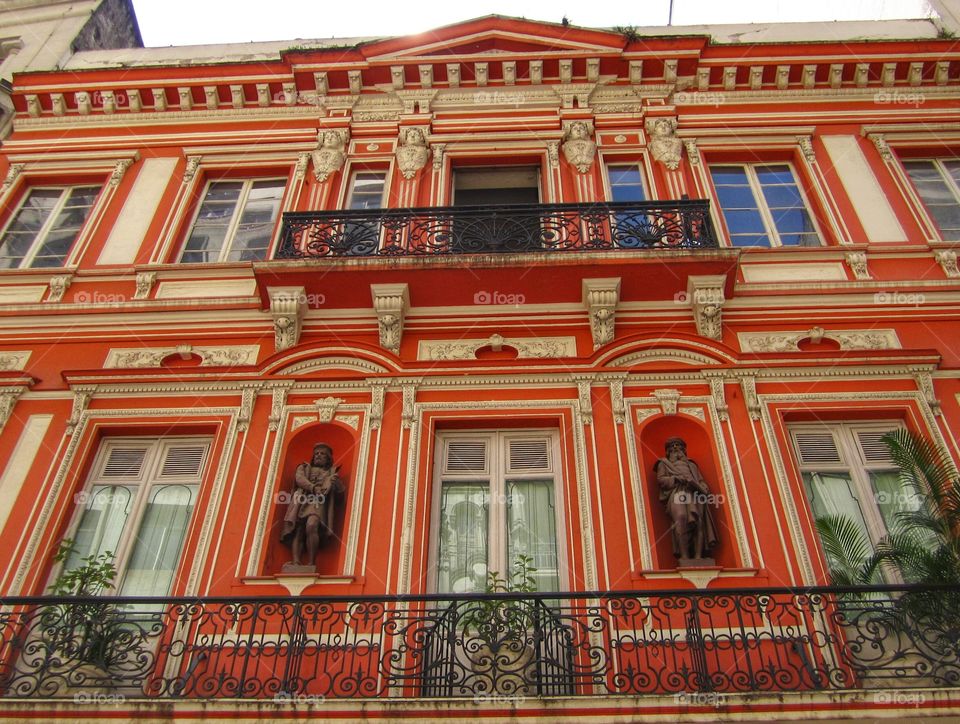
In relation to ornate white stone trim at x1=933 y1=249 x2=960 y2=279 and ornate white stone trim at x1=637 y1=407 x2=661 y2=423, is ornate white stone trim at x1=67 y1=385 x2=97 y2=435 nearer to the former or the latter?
ornate white stone trim at x1=637 y1=407 x2=661 y2=423

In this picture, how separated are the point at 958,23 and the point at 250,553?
12.7 m

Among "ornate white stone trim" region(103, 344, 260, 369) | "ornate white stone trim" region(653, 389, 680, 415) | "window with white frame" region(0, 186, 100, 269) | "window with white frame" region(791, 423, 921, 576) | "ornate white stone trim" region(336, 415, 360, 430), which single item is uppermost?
"window with white frame" region(0, 186, 100, 269)

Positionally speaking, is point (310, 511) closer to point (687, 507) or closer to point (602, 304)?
point (687, 507)

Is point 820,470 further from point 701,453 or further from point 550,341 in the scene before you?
point 550,341

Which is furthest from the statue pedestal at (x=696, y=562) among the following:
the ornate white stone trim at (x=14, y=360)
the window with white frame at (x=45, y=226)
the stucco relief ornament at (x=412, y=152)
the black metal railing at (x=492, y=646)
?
the window with white frame at (x=45, y=226)

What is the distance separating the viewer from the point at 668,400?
28.2 ft

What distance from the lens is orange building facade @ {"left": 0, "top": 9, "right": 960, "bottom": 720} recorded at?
6629 millimetres

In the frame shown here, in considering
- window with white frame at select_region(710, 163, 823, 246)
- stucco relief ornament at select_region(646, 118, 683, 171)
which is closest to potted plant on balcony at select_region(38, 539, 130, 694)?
window with white frame at select_region(710, 163, 823, 246)

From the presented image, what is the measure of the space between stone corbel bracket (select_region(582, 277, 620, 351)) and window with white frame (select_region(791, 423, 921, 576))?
7.19 ft

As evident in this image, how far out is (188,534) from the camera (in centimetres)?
801


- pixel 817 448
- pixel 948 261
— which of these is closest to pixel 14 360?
pixel 817 448

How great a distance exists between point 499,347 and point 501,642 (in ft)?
12.0

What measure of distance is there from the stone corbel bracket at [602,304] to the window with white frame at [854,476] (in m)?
2.19

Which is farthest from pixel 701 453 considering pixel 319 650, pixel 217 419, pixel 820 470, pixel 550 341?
pixel 217 419
